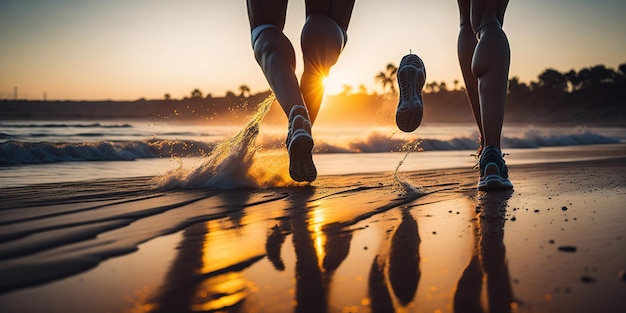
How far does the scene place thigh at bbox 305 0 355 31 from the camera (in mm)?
3186

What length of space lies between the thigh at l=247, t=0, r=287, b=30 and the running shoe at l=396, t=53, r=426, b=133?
661 millimetres

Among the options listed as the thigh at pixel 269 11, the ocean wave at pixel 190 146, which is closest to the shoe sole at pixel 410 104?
the ocean wave at pixel 190 146

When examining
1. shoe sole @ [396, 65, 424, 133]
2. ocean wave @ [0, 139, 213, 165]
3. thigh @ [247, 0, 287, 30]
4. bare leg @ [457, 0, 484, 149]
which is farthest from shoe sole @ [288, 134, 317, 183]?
ocean wave @ [0, 139, 213, 165]

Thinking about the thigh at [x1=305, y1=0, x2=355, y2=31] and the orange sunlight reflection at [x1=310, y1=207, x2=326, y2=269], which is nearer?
the orange sunlight reflection at [x1=310, y1=207, x2=326, y2=269]

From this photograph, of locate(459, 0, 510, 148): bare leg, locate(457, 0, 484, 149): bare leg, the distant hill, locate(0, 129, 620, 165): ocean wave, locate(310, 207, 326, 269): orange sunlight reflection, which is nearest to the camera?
locate(310, 207, 326, 269): orange sunlight reflection

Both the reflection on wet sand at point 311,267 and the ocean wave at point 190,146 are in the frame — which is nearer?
the reflection on wet sand at point 311,267

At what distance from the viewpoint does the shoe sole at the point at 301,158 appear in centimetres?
268

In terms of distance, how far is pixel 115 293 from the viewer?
117 cm

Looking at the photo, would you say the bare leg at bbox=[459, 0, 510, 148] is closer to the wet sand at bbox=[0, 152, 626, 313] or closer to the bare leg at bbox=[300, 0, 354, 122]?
the wet sand at bbox=[0, 152, 626, 313]

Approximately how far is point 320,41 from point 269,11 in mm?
299

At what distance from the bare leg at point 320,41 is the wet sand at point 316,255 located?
0.86m

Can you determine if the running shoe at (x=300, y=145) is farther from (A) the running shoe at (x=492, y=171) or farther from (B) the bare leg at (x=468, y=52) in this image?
(B) the bare leg at (x=468, y=52)

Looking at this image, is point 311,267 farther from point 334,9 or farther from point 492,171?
point 334,9

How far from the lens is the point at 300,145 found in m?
2.70
